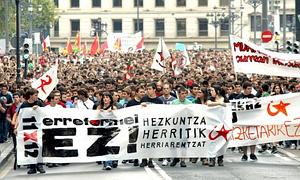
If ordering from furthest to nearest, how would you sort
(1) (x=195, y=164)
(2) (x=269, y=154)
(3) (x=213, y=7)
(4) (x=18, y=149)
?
(3) (x=213, y=7)
(2) (x=269, y=154)
(1) (x=195, y=164)
(4) (x=18, y=149)

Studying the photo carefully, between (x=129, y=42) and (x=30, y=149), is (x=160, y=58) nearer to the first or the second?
(x=30, y=149)

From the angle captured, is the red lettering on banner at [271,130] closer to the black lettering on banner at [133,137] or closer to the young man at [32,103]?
the black lettering on banner at [133,137]

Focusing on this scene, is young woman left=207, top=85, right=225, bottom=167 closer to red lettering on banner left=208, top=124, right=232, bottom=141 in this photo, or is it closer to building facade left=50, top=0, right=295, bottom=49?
red lettering on banner left=208, top=124, right=232, bottom=141

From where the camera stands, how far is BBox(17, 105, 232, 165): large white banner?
20.2 meters

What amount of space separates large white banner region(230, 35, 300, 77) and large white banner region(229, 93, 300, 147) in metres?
1.71

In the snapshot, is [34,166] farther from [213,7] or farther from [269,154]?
[213,7]

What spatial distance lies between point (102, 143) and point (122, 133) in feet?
1.35

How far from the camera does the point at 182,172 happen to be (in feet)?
65.5

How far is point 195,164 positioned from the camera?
71.3 ft

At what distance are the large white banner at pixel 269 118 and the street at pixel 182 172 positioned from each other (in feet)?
1.68

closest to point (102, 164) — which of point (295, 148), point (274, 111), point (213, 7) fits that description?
point (274, 111)

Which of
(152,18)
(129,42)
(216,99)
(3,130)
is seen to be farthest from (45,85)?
(152,18)

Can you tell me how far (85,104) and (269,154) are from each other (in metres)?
3.95

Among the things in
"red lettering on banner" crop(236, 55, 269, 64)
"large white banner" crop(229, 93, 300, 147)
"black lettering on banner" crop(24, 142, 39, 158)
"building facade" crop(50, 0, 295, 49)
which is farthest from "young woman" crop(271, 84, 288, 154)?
"building facade" crop(50, 0, 295, 49)
